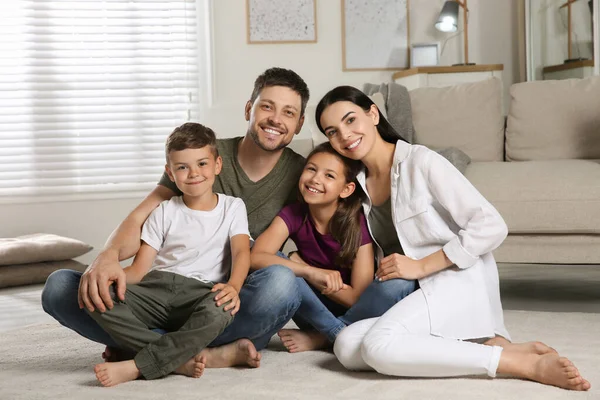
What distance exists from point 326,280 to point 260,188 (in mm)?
372

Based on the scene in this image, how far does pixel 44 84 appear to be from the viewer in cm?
507

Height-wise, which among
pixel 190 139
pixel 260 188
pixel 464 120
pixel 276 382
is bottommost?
pixel 276 382

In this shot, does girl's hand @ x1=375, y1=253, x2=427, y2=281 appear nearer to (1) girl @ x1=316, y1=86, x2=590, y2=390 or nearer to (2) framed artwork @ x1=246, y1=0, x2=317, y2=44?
(1) girl @ x1=316, y1=86, x2=590, y2=390

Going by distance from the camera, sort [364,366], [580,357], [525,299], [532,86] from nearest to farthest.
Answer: [364,366]
[580,357]
[525,299]
[532,86]

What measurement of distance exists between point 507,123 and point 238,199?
2.03 meters

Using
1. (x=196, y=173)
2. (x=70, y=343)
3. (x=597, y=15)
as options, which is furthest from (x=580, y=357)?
(x=597, y=15)

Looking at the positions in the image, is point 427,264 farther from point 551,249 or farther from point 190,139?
point 551,249

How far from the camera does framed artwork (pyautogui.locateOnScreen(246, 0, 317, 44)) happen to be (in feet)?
17.3

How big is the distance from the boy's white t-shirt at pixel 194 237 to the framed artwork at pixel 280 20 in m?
3.34

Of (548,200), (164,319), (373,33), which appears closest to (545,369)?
(164,319)

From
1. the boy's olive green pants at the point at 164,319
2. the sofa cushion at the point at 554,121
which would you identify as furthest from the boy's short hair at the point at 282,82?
the sofa cushion at the point at 554,121

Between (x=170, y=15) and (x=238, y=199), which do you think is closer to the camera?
(x=238, y=199)

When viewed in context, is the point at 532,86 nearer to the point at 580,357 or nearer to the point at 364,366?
the point at 580,357

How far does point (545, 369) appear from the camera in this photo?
1.79 metres
